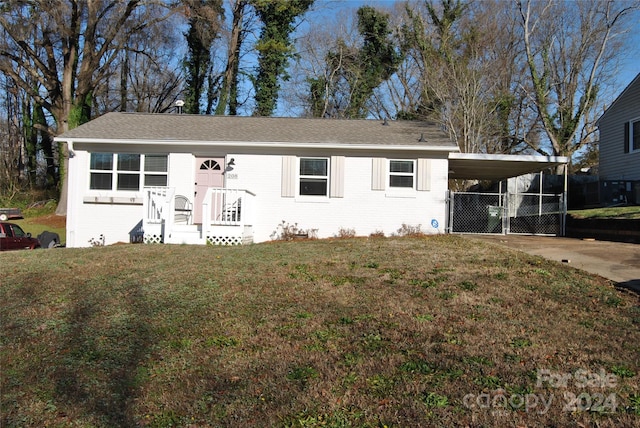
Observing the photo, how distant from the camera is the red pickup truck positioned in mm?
13648

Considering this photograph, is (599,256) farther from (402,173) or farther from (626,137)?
(626,137)

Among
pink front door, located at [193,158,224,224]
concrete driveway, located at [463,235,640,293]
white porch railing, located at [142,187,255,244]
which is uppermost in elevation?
pink front door, located at [193,158,224,224]

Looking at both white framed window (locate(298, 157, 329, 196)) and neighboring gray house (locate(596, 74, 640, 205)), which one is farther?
neighboring gray house (locate(596, 74, 640, 205))

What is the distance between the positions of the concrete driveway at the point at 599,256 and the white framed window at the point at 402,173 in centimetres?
311

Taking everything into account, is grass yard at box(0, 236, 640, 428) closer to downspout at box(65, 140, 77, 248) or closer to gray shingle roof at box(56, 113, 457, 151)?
downspout at box(65, 140, 77, 248)

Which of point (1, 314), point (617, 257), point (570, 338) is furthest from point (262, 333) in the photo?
point (617, 257)

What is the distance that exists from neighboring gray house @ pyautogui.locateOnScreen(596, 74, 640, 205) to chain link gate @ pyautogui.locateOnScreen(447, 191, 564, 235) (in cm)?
223

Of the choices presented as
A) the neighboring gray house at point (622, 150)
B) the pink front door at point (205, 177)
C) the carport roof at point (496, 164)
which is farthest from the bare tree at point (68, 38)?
the neighboring gray house at point (622, 150)

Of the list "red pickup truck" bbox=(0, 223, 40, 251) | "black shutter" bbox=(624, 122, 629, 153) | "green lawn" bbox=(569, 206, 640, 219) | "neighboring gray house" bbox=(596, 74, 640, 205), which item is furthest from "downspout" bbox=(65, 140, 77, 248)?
"black shutter" bbox=(624, 122, 629, 153)

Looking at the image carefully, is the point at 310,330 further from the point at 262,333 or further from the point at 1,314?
the point at 1,314

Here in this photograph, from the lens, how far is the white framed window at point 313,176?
13312 mm

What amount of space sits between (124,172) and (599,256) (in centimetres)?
1157

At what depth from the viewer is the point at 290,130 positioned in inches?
560

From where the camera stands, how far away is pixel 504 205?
15.4 meters
